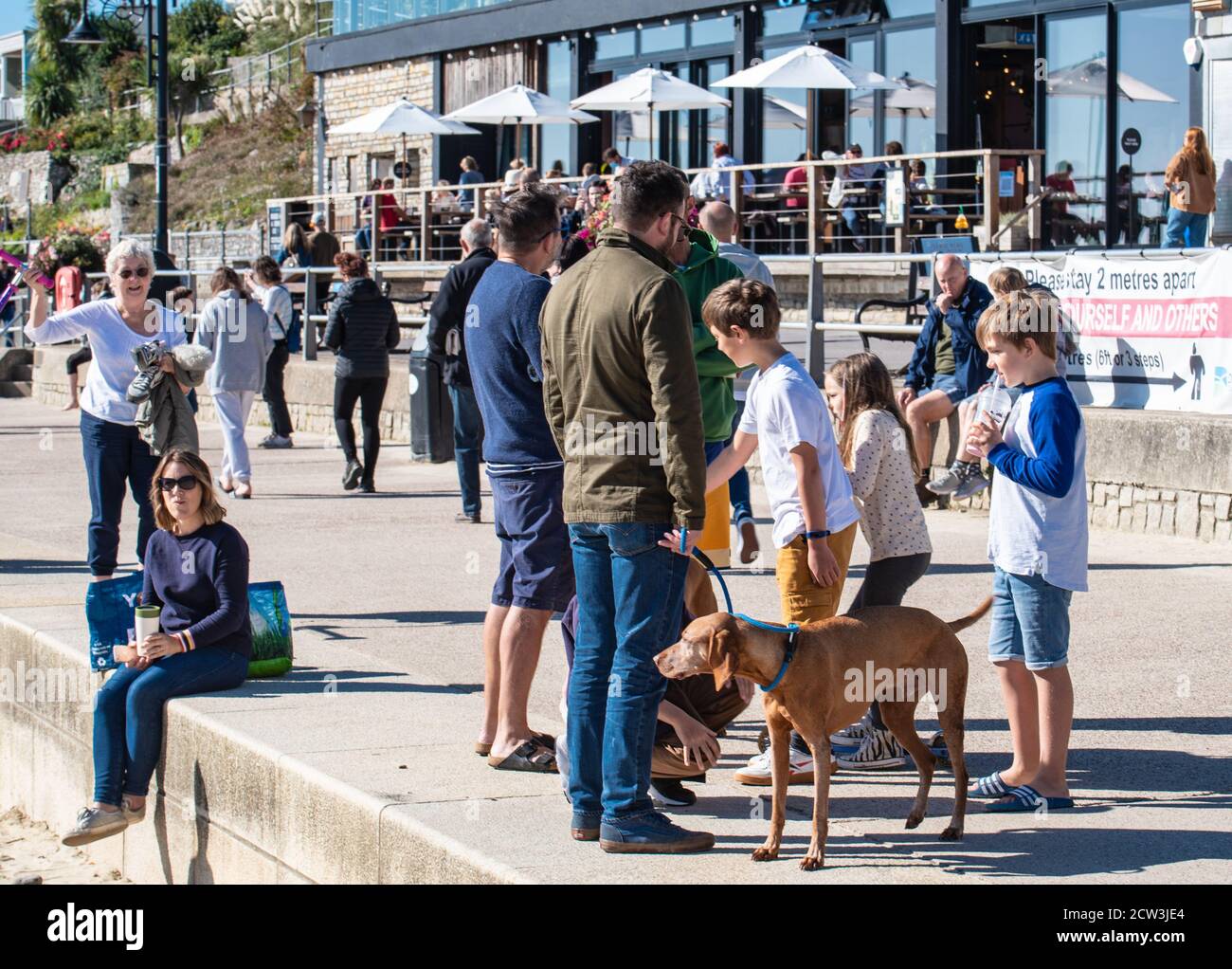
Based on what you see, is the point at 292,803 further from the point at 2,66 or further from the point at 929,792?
the point at 2,66

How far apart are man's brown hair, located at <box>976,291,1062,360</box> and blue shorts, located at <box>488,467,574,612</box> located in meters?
1.48

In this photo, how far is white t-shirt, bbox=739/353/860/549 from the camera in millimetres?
5414

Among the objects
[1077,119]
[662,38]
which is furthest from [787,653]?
[662,38]

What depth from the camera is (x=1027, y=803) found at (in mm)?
5211

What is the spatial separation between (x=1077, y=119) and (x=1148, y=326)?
10.4m

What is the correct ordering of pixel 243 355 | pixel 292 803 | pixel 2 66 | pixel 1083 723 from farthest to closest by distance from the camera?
pixel 2 66, pixel 243 355, pixel 1083 723, pixel 292 803

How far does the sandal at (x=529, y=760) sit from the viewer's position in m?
5.52

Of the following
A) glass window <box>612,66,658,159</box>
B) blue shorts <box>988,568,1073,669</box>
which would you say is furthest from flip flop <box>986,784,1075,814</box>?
glass window <box>612,66,658,159</box>

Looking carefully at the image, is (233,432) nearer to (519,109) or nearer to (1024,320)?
(1024,320)

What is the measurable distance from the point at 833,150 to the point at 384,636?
17.5 metres

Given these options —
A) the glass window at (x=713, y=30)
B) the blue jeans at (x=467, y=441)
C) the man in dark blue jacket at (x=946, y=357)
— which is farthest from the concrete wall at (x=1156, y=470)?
the glass window at (x=713, y=30)

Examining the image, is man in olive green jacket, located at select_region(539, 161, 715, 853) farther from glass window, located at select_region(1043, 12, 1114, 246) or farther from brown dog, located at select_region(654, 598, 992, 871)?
glass window, located at select_region(1043, 12, 1114, 246)
